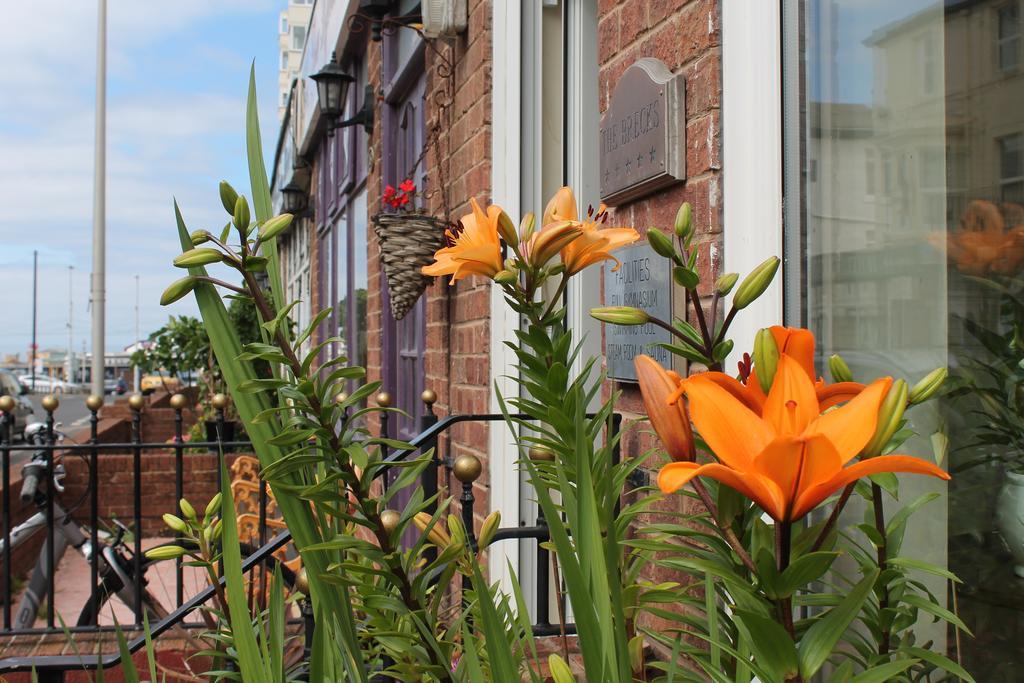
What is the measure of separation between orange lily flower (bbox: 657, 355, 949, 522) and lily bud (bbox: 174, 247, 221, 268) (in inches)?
15.6

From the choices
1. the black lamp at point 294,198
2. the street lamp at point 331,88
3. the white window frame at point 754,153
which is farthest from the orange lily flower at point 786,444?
the black lamp at point 294,198

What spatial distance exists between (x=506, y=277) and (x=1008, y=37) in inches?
30.5

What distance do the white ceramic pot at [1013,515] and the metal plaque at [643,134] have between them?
0.91 meters

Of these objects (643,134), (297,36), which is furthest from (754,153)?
(297,36)

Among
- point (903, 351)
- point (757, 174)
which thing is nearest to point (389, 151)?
point (757, 174)

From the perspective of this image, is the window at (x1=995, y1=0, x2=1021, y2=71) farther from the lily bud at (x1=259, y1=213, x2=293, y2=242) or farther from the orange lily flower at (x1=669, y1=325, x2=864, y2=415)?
the lily bud at (x1=259, y1=213, x2=293, y2=242)

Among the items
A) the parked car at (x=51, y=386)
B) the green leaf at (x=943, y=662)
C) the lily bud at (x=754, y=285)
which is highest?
the lily bud at (x=754, y=285)

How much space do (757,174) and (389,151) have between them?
4031mm

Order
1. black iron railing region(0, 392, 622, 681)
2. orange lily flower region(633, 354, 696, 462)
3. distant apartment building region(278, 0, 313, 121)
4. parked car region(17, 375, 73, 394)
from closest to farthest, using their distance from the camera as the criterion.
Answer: orange lily flower region(633, 354, 696, 462), black iron railing region(0, 392, 622, 681), distant apartment building region(278, 0, 313, 121), parked car region(17, 375, 73, 394)

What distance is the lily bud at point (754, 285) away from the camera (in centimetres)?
83

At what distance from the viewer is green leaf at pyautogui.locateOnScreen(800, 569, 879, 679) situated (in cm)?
59

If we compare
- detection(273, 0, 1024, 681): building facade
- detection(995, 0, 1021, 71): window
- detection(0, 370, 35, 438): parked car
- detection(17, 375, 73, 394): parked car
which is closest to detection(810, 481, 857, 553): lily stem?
detection(273, 0, 1024, 681): building facade

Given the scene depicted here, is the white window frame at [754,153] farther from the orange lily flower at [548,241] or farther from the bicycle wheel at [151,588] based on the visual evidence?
the bicycle wheel at [151,588]

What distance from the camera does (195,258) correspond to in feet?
2.46
